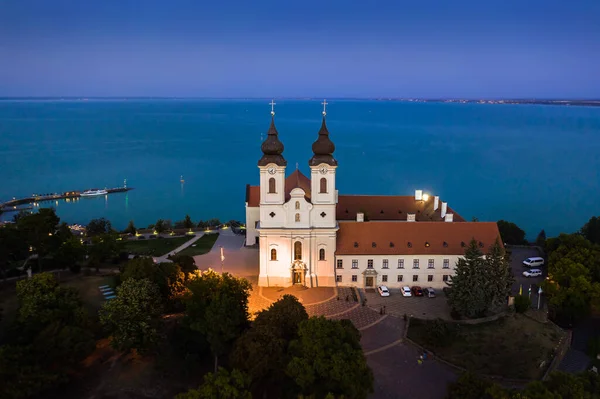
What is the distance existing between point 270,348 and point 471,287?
16712mm

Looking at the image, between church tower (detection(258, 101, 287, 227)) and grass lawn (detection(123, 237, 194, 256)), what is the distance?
15.9m

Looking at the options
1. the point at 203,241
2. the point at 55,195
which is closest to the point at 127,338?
the point at 203,241

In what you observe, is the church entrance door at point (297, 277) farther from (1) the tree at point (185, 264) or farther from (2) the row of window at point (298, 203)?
(1) the tree at point (185, 264)

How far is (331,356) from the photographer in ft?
78.8

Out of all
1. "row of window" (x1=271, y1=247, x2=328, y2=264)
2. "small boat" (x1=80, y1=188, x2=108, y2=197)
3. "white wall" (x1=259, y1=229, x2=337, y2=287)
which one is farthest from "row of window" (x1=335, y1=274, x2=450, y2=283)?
"small boat" (x1=80, y1=188, x2=108, y2=197)

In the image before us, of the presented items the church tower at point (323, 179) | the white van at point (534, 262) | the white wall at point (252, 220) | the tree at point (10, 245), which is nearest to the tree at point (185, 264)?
the church tower at point (323, 179)

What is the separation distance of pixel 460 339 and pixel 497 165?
→ 10477 centimetres

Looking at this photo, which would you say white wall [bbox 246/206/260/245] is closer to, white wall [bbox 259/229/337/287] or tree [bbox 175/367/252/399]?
white wall [bbox 259/229/337/287]

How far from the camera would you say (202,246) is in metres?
53.7

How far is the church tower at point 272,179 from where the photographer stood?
39750 millimetres

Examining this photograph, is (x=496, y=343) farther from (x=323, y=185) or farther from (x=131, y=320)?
(x=131, y=320)

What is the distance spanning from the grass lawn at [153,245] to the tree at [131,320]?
20287 mm

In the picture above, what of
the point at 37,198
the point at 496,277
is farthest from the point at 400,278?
the point at 37,198

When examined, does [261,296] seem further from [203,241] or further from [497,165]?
[497,165]
